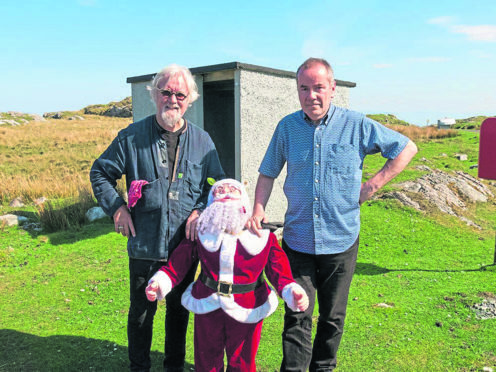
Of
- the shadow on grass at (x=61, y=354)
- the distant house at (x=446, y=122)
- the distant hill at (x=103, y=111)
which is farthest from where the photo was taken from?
the distant hill at (x=103, y=111)

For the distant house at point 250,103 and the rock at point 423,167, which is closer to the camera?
the distant house at point 250,103

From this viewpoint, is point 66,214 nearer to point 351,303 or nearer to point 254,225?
point 351,303

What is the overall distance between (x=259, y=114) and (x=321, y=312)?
379 cm

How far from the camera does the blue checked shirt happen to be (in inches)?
107

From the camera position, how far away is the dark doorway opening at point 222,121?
739 cm

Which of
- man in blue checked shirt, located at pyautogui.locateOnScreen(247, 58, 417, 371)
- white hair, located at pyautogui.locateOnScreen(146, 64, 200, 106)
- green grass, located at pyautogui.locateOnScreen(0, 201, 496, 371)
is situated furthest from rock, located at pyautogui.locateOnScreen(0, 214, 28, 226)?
man in blue checked shirt, located at pyautogui.locateOnScreen(247, 58, 417, 371)

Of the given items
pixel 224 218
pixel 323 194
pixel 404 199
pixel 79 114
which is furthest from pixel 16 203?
pixel 79 114

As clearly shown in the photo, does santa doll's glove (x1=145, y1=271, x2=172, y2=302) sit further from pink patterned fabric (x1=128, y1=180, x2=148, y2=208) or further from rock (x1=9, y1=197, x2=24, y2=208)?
rock (x1=9, y1=197, x2=24, y2=208)

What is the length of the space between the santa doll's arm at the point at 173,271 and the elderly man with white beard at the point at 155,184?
12 cm

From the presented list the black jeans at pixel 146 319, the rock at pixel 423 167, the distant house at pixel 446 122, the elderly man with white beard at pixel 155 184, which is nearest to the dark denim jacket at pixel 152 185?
the elderly man with white beard at pixel 155 184

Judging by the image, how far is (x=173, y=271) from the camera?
2623 millimetres

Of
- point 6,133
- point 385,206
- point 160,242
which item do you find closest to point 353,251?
point 160,242

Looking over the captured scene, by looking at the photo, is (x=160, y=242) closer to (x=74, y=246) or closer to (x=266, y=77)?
(x=266, y=77)

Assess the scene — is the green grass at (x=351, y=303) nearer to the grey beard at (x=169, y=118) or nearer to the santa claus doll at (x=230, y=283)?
the santa claus doll at (x=230, y=283)
